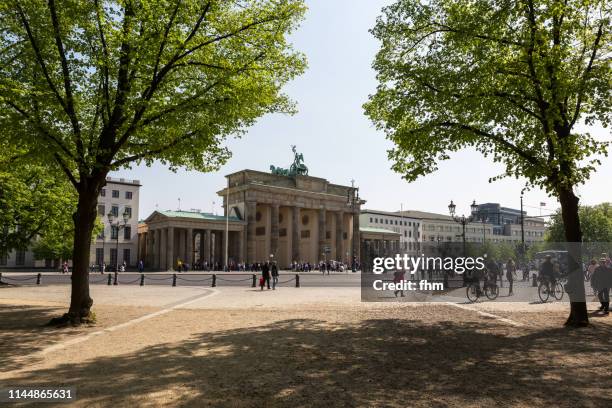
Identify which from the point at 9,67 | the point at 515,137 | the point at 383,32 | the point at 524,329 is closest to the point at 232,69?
the point at 383,32

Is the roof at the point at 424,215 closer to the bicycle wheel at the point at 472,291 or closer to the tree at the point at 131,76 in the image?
the bicycle wheel at the point at 472,291

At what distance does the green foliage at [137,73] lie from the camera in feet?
41.0

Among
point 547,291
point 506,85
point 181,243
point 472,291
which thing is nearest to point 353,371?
point 506,85

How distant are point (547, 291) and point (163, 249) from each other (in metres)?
59.7

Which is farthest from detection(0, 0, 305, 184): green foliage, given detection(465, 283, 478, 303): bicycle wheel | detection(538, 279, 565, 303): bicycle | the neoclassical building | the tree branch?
the neoclassical building

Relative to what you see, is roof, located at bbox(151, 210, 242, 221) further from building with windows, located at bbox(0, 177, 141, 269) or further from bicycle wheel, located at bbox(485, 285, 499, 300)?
bicycle wheel, located at bbox(485, 285, 499, 300)

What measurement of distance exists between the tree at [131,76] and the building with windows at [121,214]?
70.4 m

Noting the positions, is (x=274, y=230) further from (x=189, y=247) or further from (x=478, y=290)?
(x=478, y=290)

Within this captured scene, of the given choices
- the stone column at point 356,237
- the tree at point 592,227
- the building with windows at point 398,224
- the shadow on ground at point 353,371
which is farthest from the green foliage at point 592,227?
the shadow on ground at point 353,371

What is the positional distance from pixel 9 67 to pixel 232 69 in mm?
6729

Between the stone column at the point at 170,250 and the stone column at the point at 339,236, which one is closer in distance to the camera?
the stone column at the point at 170,250

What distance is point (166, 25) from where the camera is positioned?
1252 cm

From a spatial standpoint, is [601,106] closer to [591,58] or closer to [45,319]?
[591,58]

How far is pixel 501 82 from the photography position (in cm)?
1349
